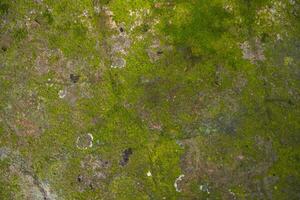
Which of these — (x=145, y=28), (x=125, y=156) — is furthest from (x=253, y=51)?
(x=125, y=156)

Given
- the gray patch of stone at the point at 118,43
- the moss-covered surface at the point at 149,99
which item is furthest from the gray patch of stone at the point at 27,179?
the gray patch of stone at the point at 118,43

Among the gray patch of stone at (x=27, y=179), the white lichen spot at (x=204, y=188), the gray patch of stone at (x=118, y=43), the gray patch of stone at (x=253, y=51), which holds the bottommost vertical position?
the white lichen spot at (x=204, y=188)

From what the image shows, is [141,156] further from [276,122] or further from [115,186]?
[276,122]

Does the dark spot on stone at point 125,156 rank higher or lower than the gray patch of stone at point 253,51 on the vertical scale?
lower

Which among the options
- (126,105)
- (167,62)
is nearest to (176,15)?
(167,62)

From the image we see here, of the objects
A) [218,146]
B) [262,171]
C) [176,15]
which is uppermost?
[176,15]

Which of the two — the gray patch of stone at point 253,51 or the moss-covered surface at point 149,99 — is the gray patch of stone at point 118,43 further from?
the gray patch of stone at point 253,51

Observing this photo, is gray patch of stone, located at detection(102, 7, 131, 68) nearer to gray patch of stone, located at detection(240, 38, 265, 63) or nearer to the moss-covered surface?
the moss-covered surface
